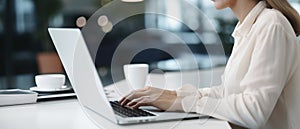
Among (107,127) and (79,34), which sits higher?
(79,34)

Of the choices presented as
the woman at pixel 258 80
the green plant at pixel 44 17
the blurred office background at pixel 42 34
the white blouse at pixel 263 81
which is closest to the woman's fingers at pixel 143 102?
the woman at pixel 258 80

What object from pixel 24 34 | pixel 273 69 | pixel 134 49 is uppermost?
pixel 24 34

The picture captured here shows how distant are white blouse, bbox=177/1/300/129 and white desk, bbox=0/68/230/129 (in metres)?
0.07

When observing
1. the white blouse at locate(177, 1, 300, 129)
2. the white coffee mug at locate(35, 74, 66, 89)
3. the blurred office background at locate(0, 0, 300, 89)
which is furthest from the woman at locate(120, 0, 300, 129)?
the blurred office background at locate(0, 0, 300, 89)

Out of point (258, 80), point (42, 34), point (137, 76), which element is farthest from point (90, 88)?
point (42, 34)

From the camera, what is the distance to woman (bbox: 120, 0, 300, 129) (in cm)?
112

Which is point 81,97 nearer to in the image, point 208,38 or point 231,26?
point 208,38

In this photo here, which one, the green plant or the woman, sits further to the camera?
the green plant

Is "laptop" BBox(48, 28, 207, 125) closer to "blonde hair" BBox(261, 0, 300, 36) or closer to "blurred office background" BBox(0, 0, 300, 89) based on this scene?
"blonde hair" BBox(261, 0, 300, 36)

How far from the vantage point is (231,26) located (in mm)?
A: 4078

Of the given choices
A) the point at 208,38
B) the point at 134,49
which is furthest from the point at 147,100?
the point at 208,38

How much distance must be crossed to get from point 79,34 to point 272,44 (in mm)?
544

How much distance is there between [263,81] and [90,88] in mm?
480

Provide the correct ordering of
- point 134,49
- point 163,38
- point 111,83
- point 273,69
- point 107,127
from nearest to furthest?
1. point 107,127
2. point 273,69
3. point 111,83
4. point 134,49
5. point 163,38
